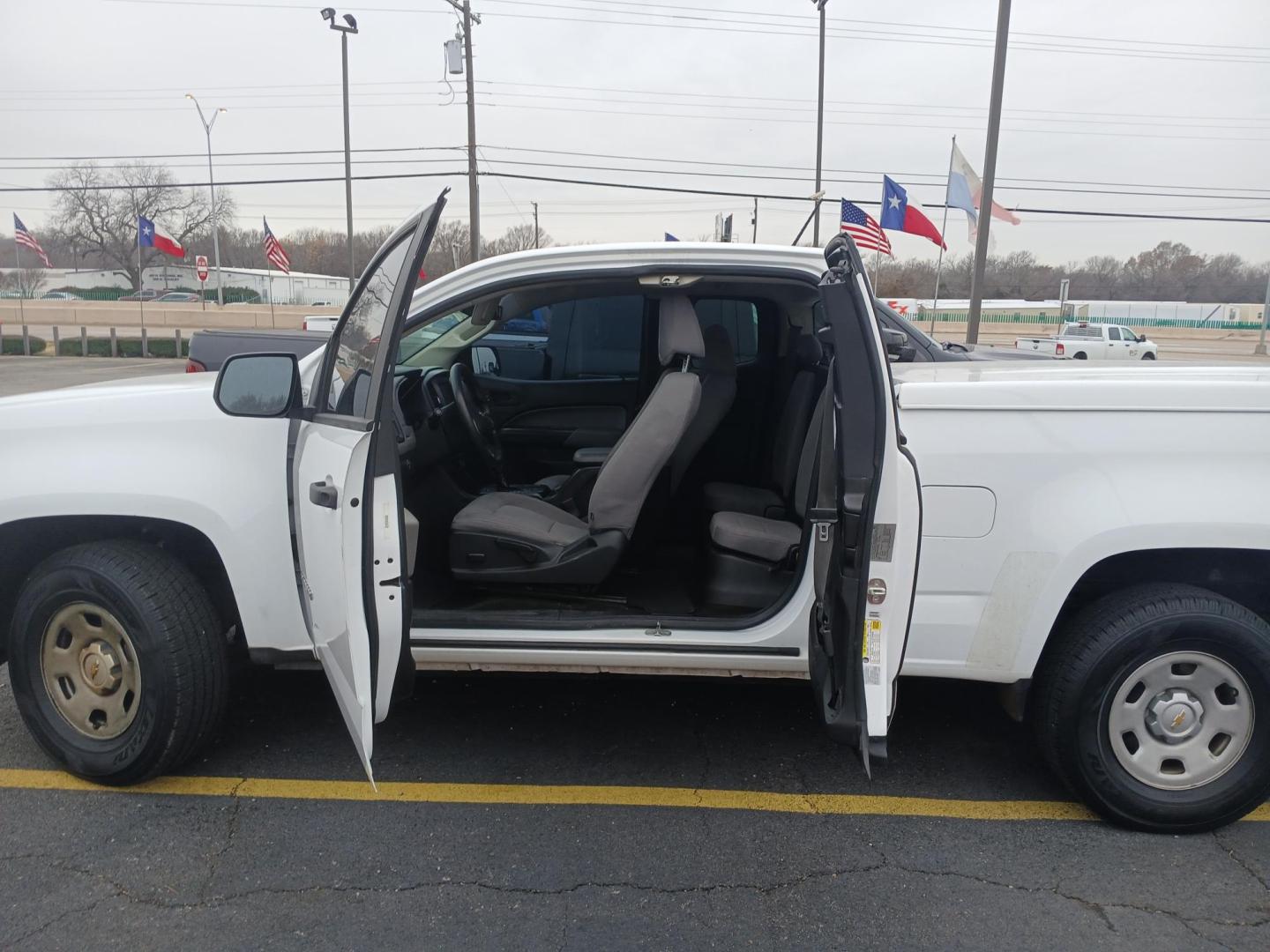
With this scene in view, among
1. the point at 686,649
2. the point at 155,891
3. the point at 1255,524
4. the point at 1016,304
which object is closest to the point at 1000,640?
the point at 1255,524

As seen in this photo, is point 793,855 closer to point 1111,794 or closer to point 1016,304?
point 1111,794

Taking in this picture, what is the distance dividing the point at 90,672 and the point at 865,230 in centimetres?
1404

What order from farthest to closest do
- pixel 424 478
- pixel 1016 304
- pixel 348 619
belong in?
pixel 1016 304
pixel 424 478
pixel 348 619

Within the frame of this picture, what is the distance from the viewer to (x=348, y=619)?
229cm

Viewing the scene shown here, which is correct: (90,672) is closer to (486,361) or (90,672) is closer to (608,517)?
(608,517)

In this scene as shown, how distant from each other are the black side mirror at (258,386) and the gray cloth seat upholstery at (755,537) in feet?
5.12

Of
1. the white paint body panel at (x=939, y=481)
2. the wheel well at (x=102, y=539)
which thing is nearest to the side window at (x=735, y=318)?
the white paint body panel at (x=939, y=481)

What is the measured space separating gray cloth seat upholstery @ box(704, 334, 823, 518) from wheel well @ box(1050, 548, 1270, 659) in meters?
1.11

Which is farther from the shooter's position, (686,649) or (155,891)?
(686,649)

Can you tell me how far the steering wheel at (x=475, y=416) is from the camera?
430cm

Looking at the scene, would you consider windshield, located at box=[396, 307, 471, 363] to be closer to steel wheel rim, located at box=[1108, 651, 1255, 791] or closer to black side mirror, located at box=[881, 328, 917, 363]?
steel wheel rim, located at box=[1108, 651, 1255, 791]

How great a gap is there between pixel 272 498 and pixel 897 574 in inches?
75.0

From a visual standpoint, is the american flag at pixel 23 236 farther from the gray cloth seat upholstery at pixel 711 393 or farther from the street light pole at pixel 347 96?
the gray cloth seat upholstery at pixel 711 393

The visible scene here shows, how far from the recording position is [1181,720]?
8.80 ft
